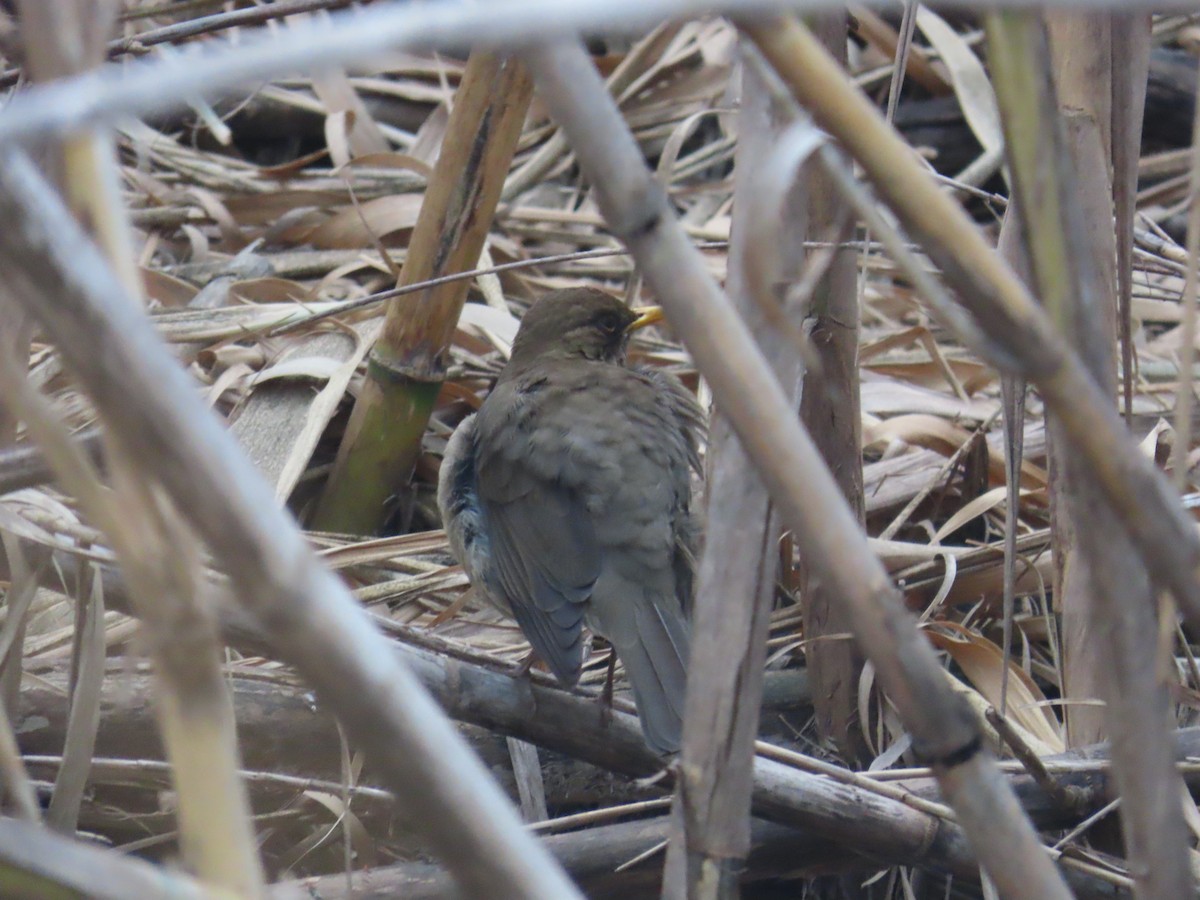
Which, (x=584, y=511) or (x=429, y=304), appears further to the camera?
(x=429, y=304)

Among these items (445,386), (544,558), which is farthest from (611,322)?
(544,558)

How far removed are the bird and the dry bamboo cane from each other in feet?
4.48

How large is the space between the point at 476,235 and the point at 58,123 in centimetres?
238

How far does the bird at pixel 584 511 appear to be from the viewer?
8.76ft

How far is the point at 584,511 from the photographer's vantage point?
2.93 metres

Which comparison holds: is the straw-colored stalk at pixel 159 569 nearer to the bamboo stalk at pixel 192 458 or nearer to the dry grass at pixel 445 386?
the bamboo stalk at pixel 192 458

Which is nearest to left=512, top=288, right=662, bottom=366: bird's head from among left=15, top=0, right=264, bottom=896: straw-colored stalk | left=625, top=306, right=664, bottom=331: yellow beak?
left=625, top=306, right=664, bottom=331: yellow beak

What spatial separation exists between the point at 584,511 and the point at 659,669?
537 mm

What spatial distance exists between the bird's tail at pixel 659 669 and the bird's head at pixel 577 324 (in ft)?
3.51

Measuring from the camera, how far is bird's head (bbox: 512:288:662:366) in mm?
3588

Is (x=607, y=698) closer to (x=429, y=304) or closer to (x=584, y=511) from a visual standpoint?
(x=584, y=511)

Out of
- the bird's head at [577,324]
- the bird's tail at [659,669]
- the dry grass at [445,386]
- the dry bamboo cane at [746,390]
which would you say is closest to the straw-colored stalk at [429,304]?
the dry grass at [445,386]

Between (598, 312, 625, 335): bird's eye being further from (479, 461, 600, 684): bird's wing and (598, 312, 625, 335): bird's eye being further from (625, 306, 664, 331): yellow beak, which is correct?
(479, 461, 600, 684): bird's wing

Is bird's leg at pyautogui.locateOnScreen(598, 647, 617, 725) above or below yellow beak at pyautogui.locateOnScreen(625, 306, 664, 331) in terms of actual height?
below
